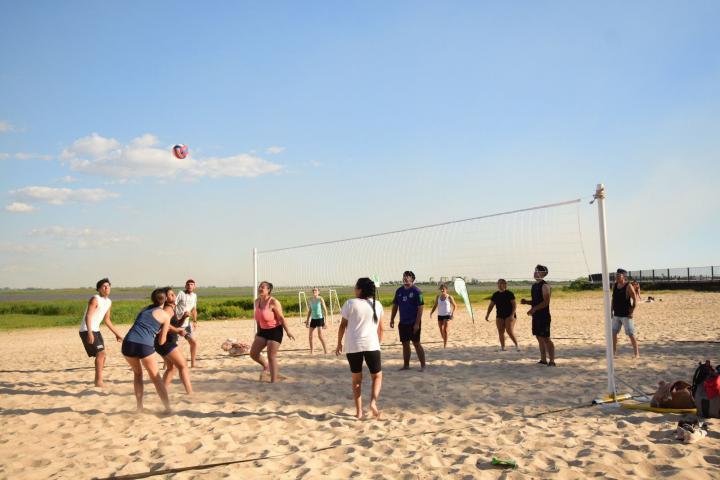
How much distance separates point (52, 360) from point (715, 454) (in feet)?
37.4

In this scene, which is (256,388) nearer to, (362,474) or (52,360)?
(362,474)

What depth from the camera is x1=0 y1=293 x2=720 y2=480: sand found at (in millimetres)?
3773

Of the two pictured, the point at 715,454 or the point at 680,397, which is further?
the point at 680,397

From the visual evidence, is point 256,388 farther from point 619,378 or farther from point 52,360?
point 52,360

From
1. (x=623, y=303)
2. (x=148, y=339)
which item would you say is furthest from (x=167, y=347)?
(x=623, y=303)

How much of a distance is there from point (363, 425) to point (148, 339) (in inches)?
92.0

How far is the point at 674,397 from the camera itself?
488cm

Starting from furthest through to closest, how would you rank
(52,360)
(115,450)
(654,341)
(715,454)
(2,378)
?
(52,360), (654,341), (2,378), (115,450), (715,454)

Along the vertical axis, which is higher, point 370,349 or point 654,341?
point 370,349

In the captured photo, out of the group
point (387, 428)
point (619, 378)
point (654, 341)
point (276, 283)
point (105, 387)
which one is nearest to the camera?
point (387, 428)

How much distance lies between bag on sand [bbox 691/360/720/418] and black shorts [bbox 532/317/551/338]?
289 cm

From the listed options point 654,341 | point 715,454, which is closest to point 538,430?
point 715,454

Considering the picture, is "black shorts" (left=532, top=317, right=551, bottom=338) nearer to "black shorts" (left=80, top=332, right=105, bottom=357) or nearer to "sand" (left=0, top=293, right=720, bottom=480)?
"sand" (left=0, top=293, right=720, bottom=480)

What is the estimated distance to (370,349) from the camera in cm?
504
